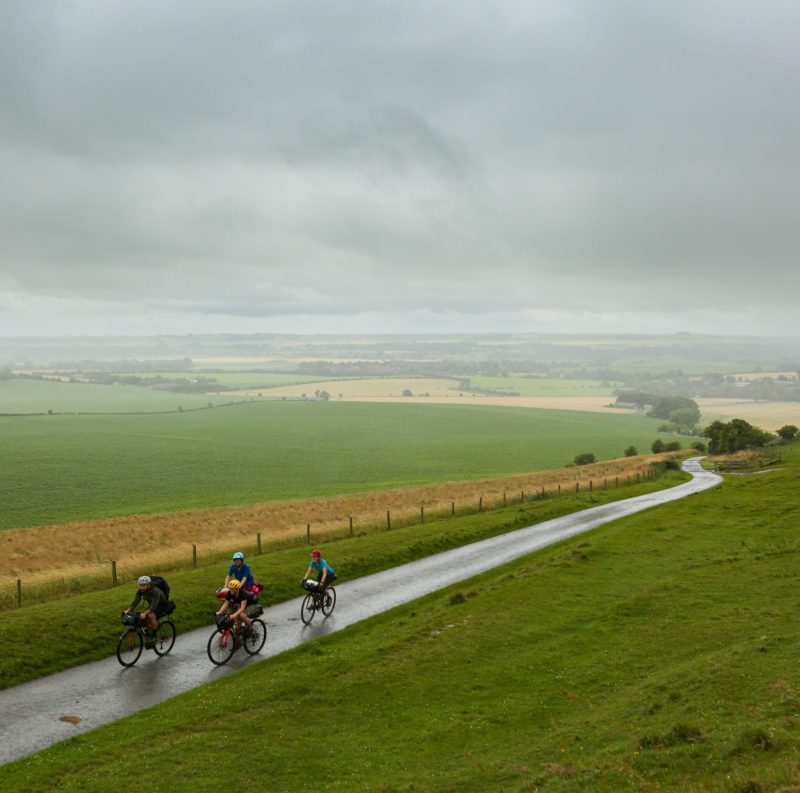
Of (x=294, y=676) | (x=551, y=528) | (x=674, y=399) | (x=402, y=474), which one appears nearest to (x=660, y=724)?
(x=294, y=676)

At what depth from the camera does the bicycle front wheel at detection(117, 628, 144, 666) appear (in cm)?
2150

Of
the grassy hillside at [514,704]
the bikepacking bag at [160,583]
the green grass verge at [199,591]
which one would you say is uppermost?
the bikepacking bag at [160,583]

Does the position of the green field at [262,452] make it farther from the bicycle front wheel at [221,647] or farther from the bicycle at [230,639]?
the bicycle front wheel at [221,647]

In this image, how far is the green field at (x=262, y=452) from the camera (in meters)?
75.8

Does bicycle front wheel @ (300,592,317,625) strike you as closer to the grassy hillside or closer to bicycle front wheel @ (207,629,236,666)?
the grassy hillside

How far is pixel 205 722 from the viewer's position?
1675 cm

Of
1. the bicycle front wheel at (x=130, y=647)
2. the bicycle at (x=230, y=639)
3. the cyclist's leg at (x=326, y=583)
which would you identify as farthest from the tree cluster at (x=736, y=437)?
the bicycle front wheel at (x=130, y=647)

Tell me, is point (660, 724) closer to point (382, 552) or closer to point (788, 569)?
point (788, 569)

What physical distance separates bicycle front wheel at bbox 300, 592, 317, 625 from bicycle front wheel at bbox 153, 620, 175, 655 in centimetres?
471

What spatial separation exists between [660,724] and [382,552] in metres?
23.7

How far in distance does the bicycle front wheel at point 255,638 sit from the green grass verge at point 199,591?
3974 millimetres

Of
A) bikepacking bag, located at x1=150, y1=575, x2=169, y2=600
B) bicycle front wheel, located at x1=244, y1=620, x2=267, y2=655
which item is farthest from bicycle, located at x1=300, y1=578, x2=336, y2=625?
bikepacking bag, located at x1=150, y1=575, x2=169, y2=600

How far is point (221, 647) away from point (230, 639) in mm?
540

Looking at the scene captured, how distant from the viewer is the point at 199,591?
28.4 meters
